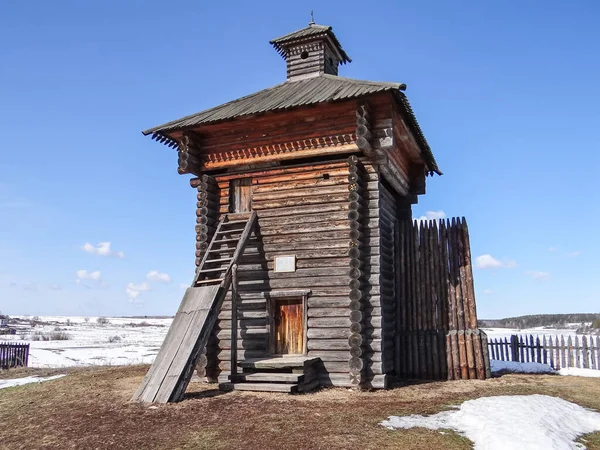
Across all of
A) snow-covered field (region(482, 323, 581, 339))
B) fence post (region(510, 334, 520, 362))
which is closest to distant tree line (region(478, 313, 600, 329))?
snow-covered field (region(482, 323, 581, 339))

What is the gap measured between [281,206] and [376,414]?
7023 mm

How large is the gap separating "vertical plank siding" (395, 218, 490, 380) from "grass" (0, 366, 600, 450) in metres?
1.24

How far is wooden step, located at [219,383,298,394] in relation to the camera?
11.8 m

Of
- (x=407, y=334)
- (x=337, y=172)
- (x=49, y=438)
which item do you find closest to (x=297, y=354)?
(x=407, y=334)

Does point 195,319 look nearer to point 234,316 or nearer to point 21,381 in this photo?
point 234,316

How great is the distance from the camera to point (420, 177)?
18672 millimetres

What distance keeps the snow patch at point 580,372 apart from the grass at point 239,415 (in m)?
1.61

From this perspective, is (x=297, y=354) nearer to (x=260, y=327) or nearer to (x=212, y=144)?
(x=260, y=327)

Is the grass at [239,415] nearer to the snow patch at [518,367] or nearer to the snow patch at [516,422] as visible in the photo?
the snow patch at [516,422]

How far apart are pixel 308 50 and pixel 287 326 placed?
34.3 ft

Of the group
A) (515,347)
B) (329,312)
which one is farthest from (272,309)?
(515,347)

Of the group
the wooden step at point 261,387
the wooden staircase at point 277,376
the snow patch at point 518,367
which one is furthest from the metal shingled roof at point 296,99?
the snow patch at point 518,367

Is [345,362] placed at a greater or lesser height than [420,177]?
lesser

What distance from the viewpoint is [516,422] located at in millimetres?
8102
